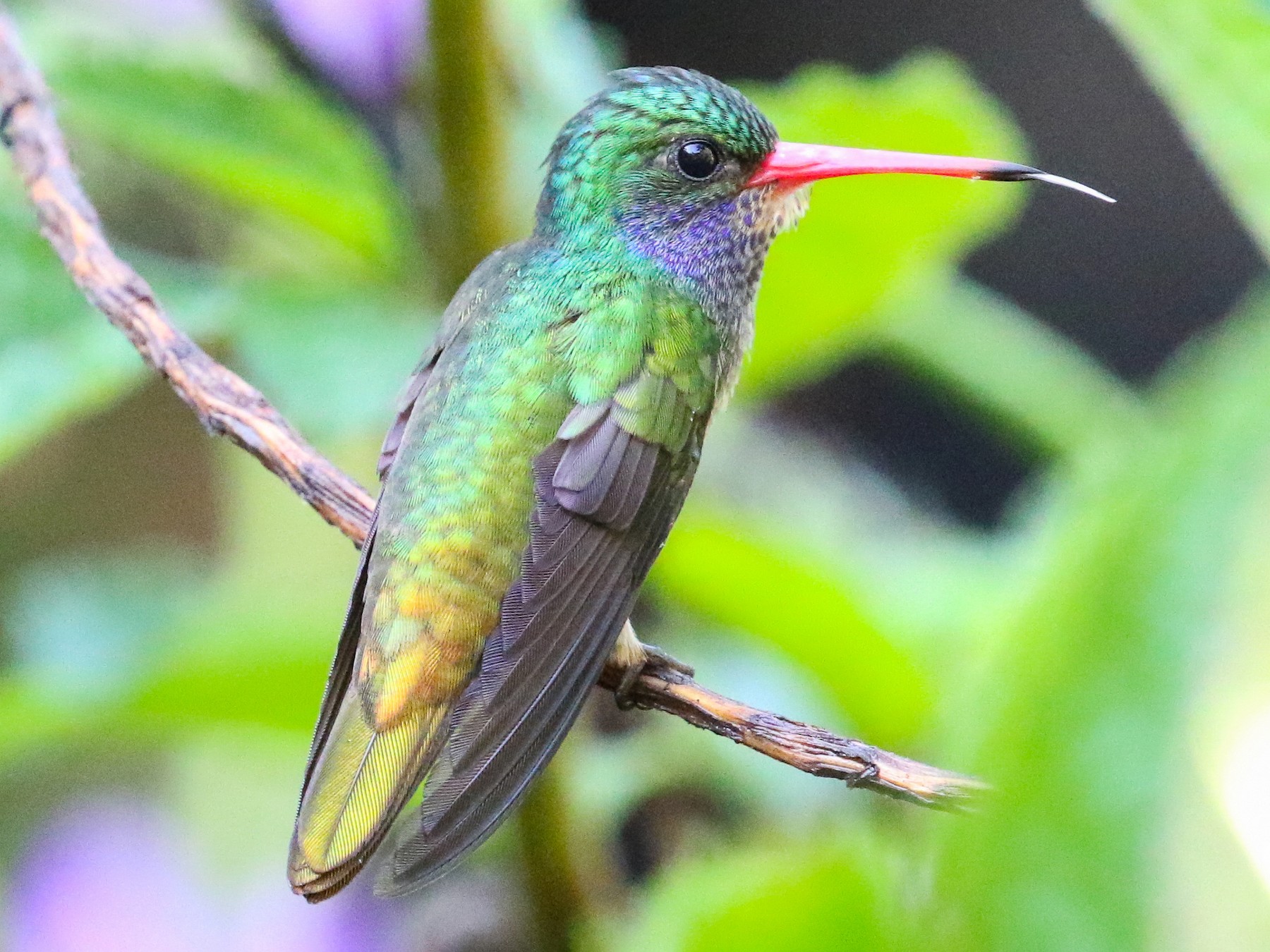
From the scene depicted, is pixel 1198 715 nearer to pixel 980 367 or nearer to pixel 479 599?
pixel 479 599

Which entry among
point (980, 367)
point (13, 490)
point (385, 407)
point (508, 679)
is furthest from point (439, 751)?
point (13, 490)

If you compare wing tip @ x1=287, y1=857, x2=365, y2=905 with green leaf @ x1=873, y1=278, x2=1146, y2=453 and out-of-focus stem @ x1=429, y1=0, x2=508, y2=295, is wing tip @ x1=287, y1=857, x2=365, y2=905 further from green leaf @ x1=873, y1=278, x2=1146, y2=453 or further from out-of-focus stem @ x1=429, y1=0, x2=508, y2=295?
green leaf @ x1=873, y1=278, x2=1146, y2=453

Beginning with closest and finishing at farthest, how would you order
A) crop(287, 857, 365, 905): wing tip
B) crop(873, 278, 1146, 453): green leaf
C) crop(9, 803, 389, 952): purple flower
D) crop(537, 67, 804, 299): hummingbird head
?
crop(287, 857, 365, 905): wing tip → crop(537, 67, 804, 299): hummingbird head → crop(873, 278, 1146, 453): green leaf → crop(9, 803, 389, 952): purple flower

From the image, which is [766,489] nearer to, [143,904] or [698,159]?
[698,159]

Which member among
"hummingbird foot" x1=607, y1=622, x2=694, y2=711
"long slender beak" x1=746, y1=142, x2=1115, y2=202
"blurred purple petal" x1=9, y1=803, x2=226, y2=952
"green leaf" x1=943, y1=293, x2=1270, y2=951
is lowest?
"blurred purple petal" x1=9, y1=803, x2=226, y2=952

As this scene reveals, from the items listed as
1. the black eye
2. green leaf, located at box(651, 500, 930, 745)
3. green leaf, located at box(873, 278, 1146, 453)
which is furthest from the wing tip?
green leaf, located at box(873, 278, 1146, 453)

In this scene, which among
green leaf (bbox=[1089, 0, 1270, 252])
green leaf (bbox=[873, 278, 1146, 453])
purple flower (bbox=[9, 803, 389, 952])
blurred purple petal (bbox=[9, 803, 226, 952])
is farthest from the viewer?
blurred purple petal (bbox=[9, 803, 226, 952])
